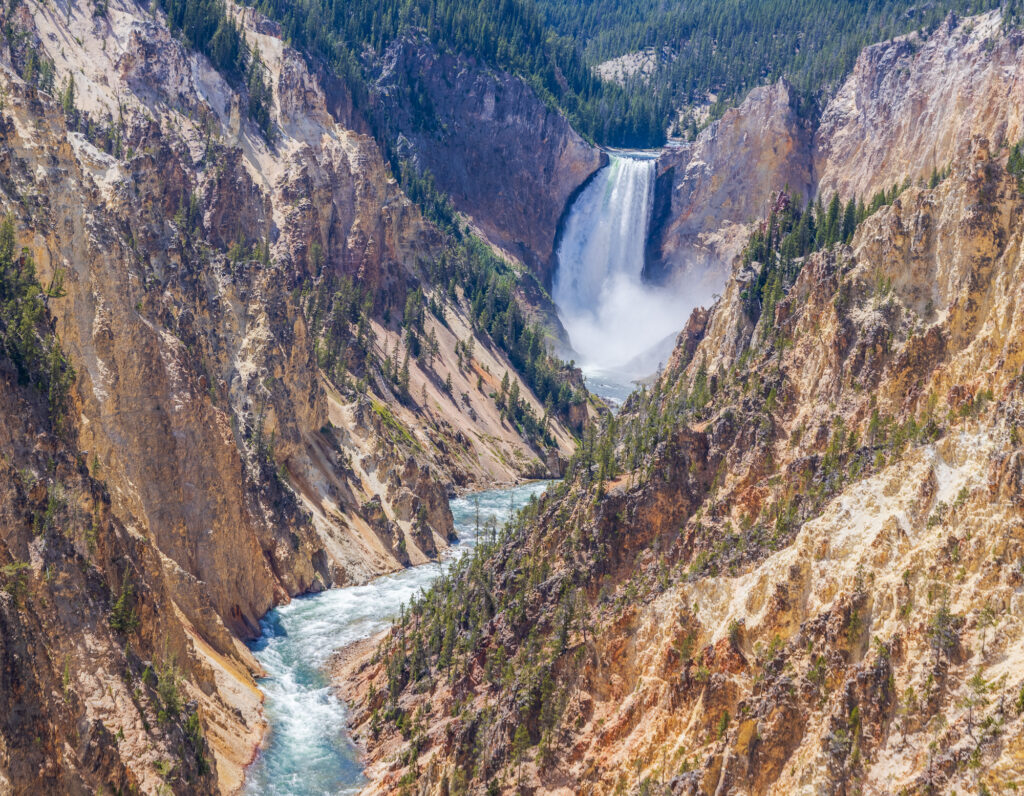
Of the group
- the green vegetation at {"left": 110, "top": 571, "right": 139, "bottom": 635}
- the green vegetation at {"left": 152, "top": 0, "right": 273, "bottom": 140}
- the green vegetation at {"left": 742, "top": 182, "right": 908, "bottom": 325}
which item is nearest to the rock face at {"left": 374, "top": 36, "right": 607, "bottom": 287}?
the green vegetation at {"left": 152, "top": 0, "right": 273, "bottom": 140}

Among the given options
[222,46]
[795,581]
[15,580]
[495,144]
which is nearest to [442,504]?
[795,581]

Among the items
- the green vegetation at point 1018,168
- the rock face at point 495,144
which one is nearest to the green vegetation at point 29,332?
the green vegetation at point 1018,168

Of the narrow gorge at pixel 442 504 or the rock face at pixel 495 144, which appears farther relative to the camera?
the rock face at pixel 495 144

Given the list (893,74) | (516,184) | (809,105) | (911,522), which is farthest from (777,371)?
(516,184)

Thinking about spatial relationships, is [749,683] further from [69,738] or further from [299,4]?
[299,4]

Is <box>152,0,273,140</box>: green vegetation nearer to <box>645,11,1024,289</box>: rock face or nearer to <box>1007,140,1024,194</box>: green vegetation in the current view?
<box>645,11,1024,289</box>: rock face

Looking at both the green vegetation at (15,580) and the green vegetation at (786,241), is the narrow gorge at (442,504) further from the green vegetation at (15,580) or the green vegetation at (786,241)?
the green vegetation at (786,241)
